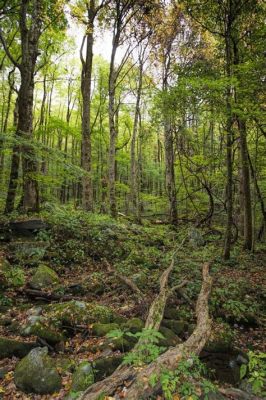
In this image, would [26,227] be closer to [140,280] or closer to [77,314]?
[140,280]

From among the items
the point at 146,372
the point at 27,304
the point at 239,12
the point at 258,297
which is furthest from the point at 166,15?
the point at 146,372

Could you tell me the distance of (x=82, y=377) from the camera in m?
3.65

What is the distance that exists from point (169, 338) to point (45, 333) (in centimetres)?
200

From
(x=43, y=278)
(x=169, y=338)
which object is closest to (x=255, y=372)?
(x=169, y=338)

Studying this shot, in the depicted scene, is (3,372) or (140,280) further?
(140,280)

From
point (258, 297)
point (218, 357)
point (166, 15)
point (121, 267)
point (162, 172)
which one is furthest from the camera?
point (162, 172)

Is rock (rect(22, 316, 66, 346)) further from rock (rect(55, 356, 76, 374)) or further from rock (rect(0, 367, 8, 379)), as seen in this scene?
rock (rect(0, 367, 8, 379))

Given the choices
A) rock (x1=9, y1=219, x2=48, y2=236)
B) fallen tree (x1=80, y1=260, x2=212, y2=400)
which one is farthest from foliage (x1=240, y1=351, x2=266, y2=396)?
rock (x1=9, y1=219, x2=48, y2=236)

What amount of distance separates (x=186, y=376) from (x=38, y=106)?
108 feet

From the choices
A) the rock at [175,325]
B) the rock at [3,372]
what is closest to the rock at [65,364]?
the rock at [3,372]

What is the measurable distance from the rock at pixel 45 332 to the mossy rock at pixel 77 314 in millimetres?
207

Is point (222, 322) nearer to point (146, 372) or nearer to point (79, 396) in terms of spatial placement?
point (146, 372)

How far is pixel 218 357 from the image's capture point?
187 inches

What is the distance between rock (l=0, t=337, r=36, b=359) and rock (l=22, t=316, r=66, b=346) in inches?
9.5
